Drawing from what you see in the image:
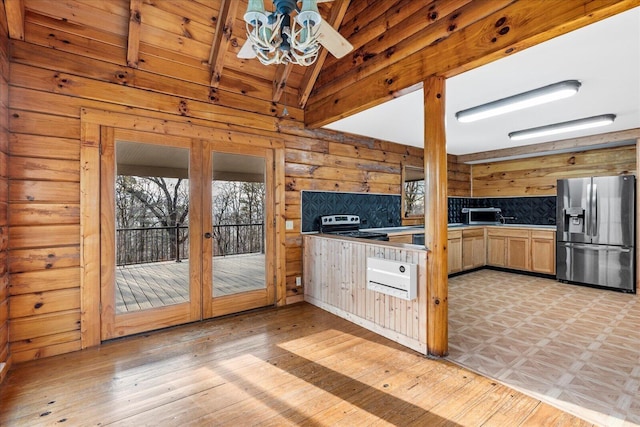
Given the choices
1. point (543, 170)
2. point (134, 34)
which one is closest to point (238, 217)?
point (134, 34)

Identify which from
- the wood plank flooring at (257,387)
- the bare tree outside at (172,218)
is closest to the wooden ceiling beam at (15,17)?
the bare tree outside at (172,218)

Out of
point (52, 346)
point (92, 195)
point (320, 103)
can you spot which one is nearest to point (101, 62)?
point (92, 195)

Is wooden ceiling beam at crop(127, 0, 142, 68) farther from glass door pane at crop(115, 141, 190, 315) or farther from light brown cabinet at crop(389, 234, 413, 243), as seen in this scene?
light brown cabinet at crop(389, 234, 413, 243)

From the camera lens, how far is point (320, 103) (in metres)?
3.94

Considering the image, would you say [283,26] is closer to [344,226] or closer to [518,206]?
[344,226]

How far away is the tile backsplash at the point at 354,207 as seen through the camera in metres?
4.32

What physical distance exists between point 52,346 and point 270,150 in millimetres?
2923

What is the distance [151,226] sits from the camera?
3.15 meters

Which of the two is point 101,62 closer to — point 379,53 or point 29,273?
point 29,273

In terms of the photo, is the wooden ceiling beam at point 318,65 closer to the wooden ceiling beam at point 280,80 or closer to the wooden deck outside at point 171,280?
the wooden ceiling beam at point 280,80

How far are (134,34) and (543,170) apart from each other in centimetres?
695

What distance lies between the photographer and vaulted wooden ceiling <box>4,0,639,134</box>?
6.96 feet

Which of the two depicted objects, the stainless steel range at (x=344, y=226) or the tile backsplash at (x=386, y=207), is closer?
the stainless steel range at (x=344, y=226)

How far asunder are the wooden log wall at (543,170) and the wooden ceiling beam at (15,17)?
7558 millimetres
